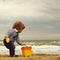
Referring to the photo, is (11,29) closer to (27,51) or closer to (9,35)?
(9,35)

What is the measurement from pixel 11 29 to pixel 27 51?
86 cm

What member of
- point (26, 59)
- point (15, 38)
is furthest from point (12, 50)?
point (26, 59)

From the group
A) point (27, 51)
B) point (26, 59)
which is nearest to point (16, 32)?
point (27, 51)

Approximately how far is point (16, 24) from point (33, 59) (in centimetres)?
187

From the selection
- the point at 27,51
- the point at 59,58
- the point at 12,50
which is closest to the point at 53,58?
the point at 59,58

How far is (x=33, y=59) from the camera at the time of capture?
6230 millimetres

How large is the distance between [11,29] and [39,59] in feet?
6.35

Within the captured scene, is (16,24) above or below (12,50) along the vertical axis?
above

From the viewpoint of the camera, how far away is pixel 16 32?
26.1ft

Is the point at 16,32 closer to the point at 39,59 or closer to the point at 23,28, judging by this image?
the point at 23,28

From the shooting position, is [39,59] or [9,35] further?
[9,35]

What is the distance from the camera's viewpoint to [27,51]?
7.60m

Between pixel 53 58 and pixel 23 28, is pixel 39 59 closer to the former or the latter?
pixel 53 58

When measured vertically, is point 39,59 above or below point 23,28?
below
